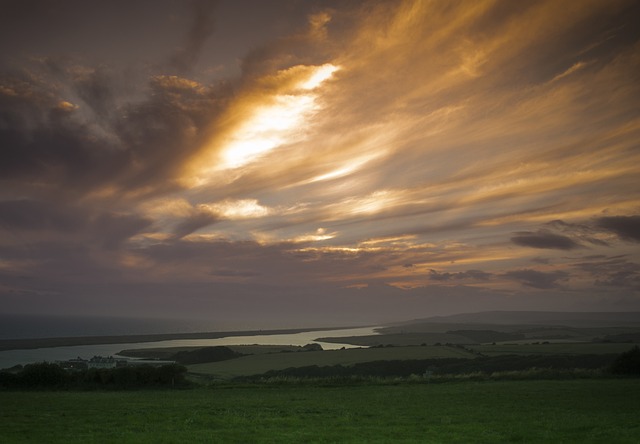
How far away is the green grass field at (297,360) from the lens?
104938 mm

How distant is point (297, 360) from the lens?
11938cm

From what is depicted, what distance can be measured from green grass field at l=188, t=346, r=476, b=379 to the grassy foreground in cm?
6025

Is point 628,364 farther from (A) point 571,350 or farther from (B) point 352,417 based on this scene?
(A) point 571,350

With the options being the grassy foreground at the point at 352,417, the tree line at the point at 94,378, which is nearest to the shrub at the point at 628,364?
the grassy foreground at the point at 352,417

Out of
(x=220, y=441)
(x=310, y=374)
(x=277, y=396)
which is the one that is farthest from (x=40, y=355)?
(x=220, y=441)

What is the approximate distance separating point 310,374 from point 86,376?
169 ft

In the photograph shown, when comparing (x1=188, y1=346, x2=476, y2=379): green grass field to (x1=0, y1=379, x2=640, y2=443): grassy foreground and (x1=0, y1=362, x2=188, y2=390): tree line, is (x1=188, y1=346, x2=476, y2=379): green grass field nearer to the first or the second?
(x1=0, y1=362, x2=188, y2=390): tree line

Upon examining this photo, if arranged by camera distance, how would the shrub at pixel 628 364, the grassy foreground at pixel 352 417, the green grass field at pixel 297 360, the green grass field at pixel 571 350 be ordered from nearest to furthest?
the grassy foreground at pixel 352 417 → the shrub at pixel 628 364 → the green grass field at pixel 297 360 → the green grass field at pixel 571 350

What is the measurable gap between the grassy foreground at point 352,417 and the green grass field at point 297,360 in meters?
60.2

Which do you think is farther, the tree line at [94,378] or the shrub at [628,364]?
the shrub at [628,364]

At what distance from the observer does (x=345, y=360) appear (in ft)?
387

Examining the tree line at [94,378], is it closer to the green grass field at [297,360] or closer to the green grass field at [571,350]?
the green grass field at [297,360]

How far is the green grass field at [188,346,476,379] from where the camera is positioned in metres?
105

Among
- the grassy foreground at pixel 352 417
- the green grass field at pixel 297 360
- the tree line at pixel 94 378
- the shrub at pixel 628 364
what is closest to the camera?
the grassy foreground at pixel 352 417
